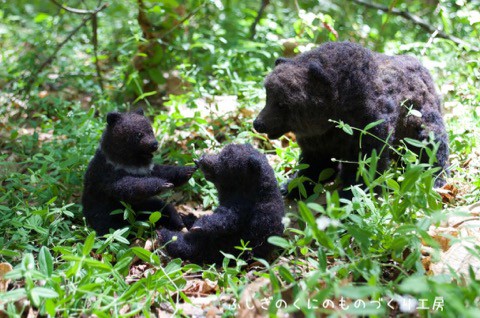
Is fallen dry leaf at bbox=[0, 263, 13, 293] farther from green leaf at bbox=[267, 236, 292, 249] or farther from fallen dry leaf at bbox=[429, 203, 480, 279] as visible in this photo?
fallen dry leaf at bbox=[429, 203, 480, 279]

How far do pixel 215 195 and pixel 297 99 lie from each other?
3.27 ft

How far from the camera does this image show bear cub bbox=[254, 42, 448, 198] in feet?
11.2

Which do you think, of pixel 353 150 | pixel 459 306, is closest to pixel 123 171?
pixel 353 150

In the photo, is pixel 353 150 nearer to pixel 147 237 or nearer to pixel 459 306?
pixel 147 237

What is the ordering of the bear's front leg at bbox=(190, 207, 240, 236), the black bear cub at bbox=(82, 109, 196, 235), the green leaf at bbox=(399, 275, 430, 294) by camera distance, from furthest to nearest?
1. the black bear cub at bbox=(82, 109, 196, 235)
2. the bear's front leg at bbox=(190, 207, 240, 236)
3. the green leaf at bbox=(399, 275, 430, 294)

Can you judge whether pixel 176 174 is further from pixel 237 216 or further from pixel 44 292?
pixel 44 292

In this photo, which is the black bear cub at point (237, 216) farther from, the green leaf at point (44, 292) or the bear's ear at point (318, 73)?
the green leaf at point (44, 292)

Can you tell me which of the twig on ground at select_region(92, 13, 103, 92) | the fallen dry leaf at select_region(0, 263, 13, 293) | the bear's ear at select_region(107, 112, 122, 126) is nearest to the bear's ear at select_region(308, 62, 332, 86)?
the bear's ear at select_region(107, 112, 122, 126)

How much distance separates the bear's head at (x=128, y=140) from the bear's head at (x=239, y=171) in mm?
403

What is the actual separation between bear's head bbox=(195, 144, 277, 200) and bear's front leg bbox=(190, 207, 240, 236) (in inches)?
7.5

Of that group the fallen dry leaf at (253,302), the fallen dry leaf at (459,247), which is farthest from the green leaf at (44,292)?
the fallen dry leaf at (459,247)

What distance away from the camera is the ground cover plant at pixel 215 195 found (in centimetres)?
238

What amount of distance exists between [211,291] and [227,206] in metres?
0.53

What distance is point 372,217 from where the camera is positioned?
2.84 meters
